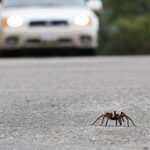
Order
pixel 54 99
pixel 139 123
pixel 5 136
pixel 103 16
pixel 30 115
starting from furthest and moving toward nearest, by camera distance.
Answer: pixel 103 16
pixel 54 99
pixel 30 115
pixel 139 123
pixel 5 136

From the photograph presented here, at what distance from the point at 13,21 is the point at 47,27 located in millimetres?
725

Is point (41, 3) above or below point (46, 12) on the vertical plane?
above

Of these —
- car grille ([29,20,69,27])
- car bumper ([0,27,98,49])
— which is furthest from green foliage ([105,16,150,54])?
car grille ([29,20,69,27])

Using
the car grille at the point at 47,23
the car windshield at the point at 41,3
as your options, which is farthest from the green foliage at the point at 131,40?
the car grille at the point at 47,23

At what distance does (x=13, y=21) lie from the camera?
16781 mm

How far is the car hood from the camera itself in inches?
655

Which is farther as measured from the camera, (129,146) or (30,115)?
(30,115)

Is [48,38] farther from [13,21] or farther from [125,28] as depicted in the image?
[125,28]

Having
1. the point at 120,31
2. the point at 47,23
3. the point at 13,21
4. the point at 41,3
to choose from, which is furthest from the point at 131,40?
the point at 13,21

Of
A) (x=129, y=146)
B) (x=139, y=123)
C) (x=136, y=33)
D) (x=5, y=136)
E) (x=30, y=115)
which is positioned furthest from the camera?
(x=136, y=33)

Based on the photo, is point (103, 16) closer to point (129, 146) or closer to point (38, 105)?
point (38, 105)

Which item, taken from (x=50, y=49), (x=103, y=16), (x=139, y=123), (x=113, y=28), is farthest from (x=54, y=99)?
(x=103, y=16)

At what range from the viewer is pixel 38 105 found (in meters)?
7.90

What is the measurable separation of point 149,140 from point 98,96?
3012mm
